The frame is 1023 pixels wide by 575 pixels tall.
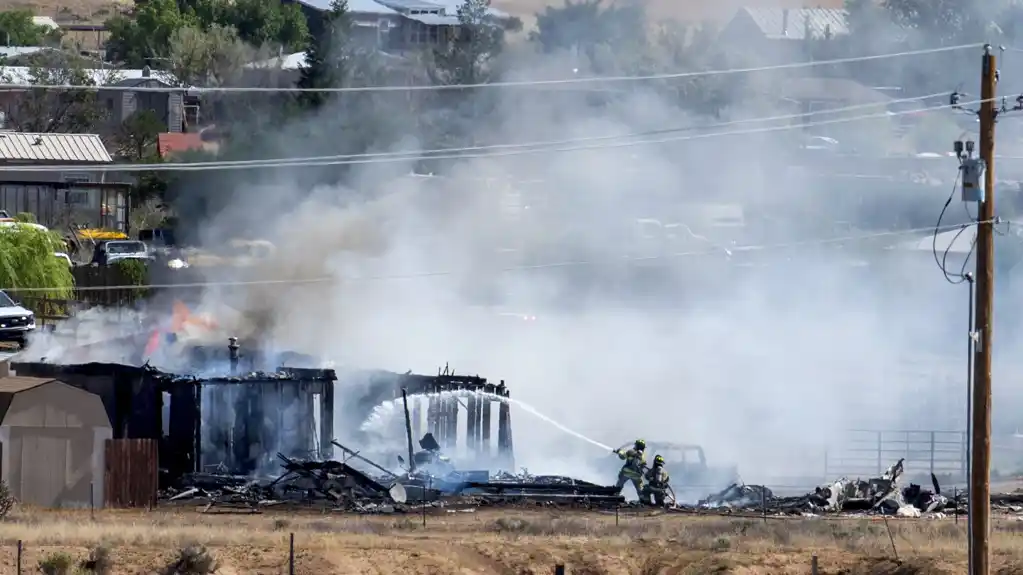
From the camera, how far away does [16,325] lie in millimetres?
40188

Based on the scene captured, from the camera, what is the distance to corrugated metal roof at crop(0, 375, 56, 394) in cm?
2689

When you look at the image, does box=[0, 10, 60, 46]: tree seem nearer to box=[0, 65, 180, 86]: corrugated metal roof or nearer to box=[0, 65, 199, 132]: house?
box=[0, 65, 180, 86]: corrugated metal roof

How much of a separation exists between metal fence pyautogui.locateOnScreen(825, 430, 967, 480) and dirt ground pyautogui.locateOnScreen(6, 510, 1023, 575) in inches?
446

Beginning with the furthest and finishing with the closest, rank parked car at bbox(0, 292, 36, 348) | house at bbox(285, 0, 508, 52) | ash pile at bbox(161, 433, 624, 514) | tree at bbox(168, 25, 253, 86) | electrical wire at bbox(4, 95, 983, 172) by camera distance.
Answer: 1. tree at bbox(168, 25, 253, 86)
2. house at bbox(285, 0, 508, 52)
3. electrical wire at bbox(4, 95, 983, 172)
4. parked car at bbox(0, 292, 36, 348)
5. ash pile at bbox(161, 433, 624, 514)

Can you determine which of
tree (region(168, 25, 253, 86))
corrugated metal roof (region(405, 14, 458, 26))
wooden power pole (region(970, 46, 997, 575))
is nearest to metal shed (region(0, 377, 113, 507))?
wooden power pole (region(970, 46, 997, 575))

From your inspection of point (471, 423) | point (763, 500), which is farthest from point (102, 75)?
point (763, 500)

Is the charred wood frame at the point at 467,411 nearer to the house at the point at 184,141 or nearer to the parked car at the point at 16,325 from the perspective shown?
the parked car at the point at 16,325

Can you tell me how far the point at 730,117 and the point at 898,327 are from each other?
8179 mm

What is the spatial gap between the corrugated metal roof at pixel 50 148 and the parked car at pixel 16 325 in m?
24.0

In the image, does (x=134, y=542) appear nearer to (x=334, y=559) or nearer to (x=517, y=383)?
(x=334, y=559)

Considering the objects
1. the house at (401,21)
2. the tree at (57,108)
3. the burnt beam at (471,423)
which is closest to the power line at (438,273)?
the burnt beam at (471,423)

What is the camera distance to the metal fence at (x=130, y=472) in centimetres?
2731

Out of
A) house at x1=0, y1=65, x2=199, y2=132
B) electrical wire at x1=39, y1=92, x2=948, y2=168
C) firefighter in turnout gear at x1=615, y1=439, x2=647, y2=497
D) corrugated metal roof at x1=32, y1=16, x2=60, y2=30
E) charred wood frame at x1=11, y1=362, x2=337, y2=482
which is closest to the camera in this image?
firefighter in turnout gear at x1=615, y1=439, x2=647, y2=497

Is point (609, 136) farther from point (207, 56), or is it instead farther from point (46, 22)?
point (46, 22)
